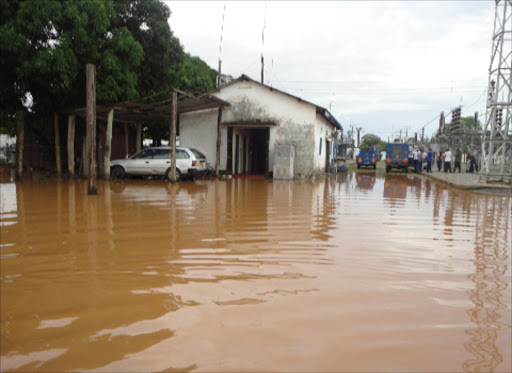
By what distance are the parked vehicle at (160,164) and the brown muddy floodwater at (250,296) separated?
9726mm

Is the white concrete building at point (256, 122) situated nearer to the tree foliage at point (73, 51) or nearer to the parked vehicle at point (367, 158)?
the tree foliage at point (73, 51)

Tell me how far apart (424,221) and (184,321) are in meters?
5.94

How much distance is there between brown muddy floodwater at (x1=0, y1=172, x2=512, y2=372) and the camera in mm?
2490

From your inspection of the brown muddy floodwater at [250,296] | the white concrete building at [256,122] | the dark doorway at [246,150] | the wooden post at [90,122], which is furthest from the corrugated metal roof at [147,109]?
the brown muddy floodwater at [250,296]

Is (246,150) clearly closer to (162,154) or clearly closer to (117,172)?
(162,154)

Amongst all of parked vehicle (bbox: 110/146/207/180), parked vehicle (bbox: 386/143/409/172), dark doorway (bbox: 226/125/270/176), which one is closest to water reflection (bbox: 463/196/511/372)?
parked vehicle (bbox: 110/146/207/180)

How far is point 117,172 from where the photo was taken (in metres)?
17.2

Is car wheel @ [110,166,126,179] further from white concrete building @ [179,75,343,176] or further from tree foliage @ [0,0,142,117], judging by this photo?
white concrete building @ [179,75,343,176]

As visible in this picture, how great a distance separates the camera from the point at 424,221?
763 centimetres

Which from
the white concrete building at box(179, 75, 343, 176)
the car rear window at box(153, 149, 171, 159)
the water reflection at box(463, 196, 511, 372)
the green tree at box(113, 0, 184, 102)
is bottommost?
the water reflection at box(463, 196, 511, 372)

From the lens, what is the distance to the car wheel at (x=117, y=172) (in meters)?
17.2

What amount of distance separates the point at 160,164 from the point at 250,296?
14.0 m

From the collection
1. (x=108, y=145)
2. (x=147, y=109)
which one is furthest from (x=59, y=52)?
(x=147, y=109)

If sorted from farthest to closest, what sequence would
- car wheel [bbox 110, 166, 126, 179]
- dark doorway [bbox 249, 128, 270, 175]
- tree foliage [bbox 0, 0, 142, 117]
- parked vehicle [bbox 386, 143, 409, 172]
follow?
1. parked vehicle [bbox 386, 143, 409, 172]
2. dark doorway [bbox 249, 128, 270, 175]
3. car wheel [bbox 110, 166, 126, 179]
4. tree foliage [bbox 0, 0, 142, 117]
